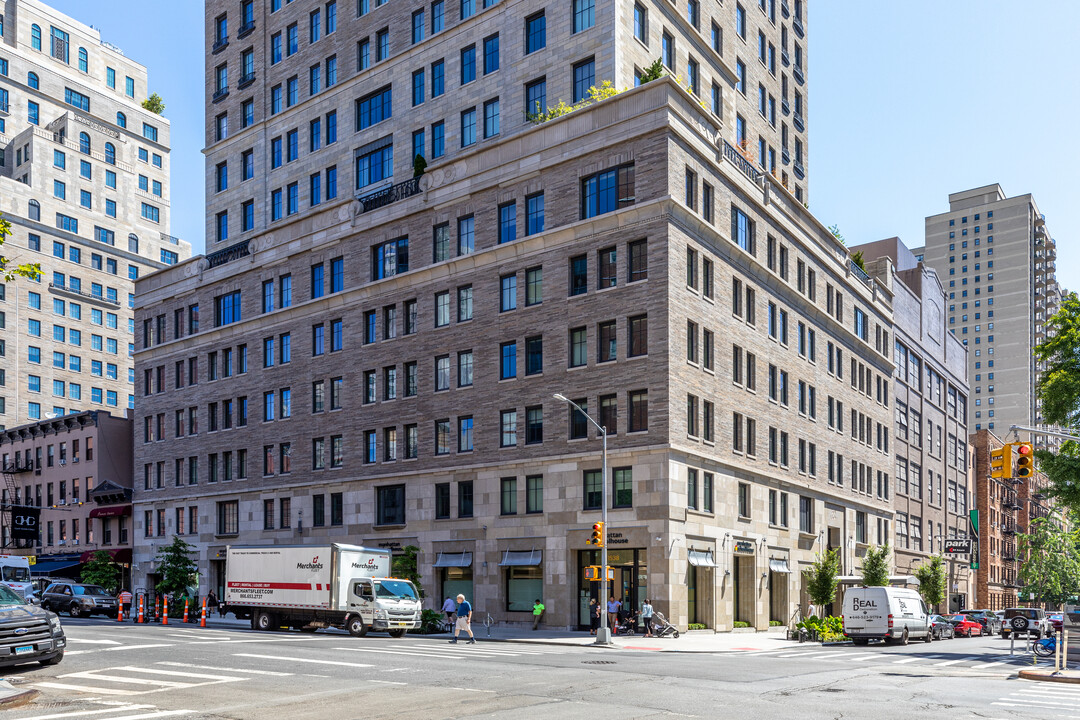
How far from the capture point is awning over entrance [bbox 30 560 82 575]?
79562mm

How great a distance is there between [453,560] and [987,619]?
31869 millimetres

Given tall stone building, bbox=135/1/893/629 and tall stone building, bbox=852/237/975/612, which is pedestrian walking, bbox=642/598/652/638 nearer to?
tall stone building, bbox=135/1/893/629

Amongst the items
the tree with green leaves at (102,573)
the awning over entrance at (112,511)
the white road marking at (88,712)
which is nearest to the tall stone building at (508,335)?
the awning over entrance at (112,511)

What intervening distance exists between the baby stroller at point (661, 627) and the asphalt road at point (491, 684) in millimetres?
8301

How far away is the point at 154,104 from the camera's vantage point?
126 m

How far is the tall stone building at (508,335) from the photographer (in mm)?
45844

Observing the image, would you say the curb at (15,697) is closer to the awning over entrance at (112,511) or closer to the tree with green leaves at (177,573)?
the tree with green leaves at (177,573)

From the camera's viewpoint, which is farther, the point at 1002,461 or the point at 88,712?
the point at 1002,461

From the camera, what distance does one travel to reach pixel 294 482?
197ft

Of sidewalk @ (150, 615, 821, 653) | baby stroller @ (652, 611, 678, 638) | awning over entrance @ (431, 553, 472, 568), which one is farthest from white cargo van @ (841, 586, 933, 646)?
awning over entrance @ (431, 553, 472, 568)

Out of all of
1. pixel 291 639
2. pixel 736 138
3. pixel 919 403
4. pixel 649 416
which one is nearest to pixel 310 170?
pixel 736 138

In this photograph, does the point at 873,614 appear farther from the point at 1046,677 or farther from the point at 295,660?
the point at 295,660

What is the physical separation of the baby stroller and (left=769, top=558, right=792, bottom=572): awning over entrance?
46.7 feet

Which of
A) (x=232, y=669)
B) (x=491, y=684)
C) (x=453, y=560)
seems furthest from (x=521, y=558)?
(x=491, y=684)
